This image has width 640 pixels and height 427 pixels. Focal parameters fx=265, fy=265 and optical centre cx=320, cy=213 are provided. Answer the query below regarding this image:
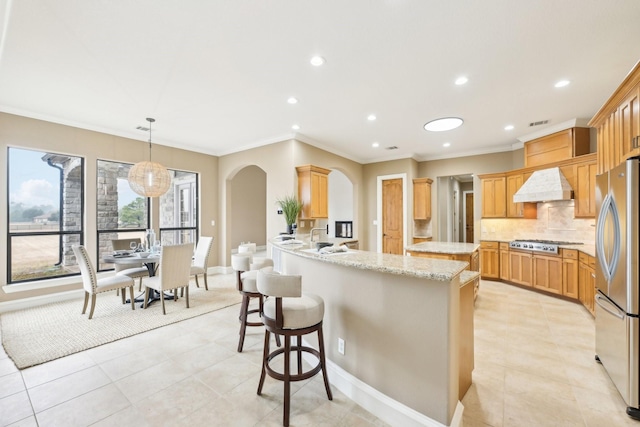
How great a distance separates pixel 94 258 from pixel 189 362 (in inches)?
139

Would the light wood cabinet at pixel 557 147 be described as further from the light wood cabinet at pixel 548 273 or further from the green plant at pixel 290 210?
the green plant at pixel 290 210

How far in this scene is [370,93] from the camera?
346cm

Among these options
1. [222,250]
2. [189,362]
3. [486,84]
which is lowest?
[189,362]

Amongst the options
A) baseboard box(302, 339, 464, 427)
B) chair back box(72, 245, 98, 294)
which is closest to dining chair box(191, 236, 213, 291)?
chair back box(72, 245, 98, 294)

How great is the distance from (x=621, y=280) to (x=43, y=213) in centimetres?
712

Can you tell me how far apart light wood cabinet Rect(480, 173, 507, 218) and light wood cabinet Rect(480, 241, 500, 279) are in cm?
Result: 67

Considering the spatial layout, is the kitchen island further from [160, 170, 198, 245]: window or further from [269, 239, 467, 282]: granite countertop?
[160, 170, 198, 245]: window

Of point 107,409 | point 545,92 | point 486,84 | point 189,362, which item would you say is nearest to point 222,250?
point 189,362

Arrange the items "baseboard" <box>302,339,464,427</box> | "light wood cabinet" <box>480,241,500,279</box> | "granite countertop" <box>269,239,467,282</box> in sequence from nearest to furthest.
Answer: "granite countertop" <box>269,239,467,282</box> → "baseboard" <box>302,339,464,427</box> → "light wood cabinet" <box>480,241,500,279</box>

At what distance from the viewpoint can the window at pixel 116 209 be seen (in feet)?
16.0

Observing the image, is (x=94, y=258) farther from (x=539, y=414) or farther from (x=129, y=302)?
(x=539, y=414)

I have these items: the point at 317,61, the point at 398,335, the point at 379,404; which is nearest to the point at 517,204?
the point at 317,61

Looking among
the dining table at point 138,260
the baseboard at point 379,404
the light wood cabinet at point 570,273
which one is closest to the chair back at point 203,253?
the dining table at point 138,260

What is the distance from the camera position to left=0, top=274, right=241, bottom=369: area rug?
9.06ft
